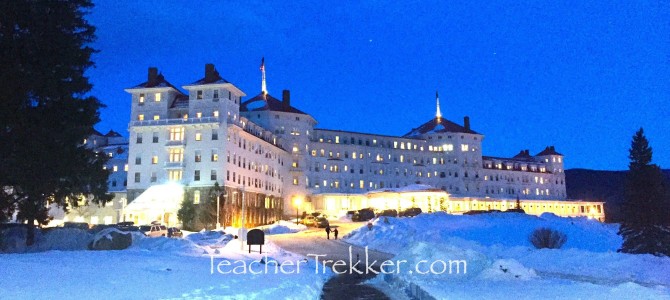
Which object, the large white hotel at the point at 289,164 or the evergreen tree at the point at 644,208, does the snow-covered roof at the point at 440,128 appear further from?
the evergreen tree at the point at 644,208

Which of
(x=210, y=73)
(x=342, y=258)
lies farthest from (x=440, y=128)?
(x=342, y=258)

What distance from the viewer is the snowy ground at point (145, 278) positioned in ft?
43.9

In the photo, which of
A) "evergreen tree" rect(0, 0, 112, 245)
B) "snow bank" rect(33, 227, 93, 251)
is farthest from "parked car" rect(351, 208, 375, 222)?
"evergreen tree" rect(0, 0, 112, 245)

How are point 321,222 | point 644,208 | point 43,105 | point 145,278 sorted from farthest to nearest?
point 321,222 → point 644,208 → point 43,105 → point 145,278

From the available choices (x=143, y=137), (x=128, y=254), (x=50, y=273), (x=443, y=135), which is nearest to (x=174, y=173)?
(x=143, y=137)

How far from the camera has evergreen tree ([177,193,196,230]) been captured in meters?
64.7

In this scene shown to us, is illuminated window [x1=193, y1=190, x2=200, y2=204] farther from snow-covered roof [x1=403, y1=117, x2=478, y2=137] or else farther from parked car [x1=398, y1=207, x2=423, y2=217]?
snow-covered roof [x1=403, y1=117, x2=478, y2=137]

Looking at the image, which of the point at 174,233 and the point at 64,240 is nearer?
the point at 64,240

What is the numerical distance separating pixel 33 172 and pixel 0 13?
7.41 meters

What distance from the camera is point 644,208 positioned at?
3853 centimetres

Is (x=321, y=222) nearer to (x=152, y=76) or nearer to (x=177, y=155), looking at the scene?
(x=177, y=155)

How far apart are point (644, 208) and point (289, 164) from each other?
6799cm

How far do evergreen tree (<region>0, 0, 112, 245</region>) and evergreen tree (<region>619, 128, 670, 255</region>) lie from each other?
36159mm

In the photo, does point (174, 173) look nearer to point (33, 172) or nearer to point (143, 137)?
point (143, 137)
